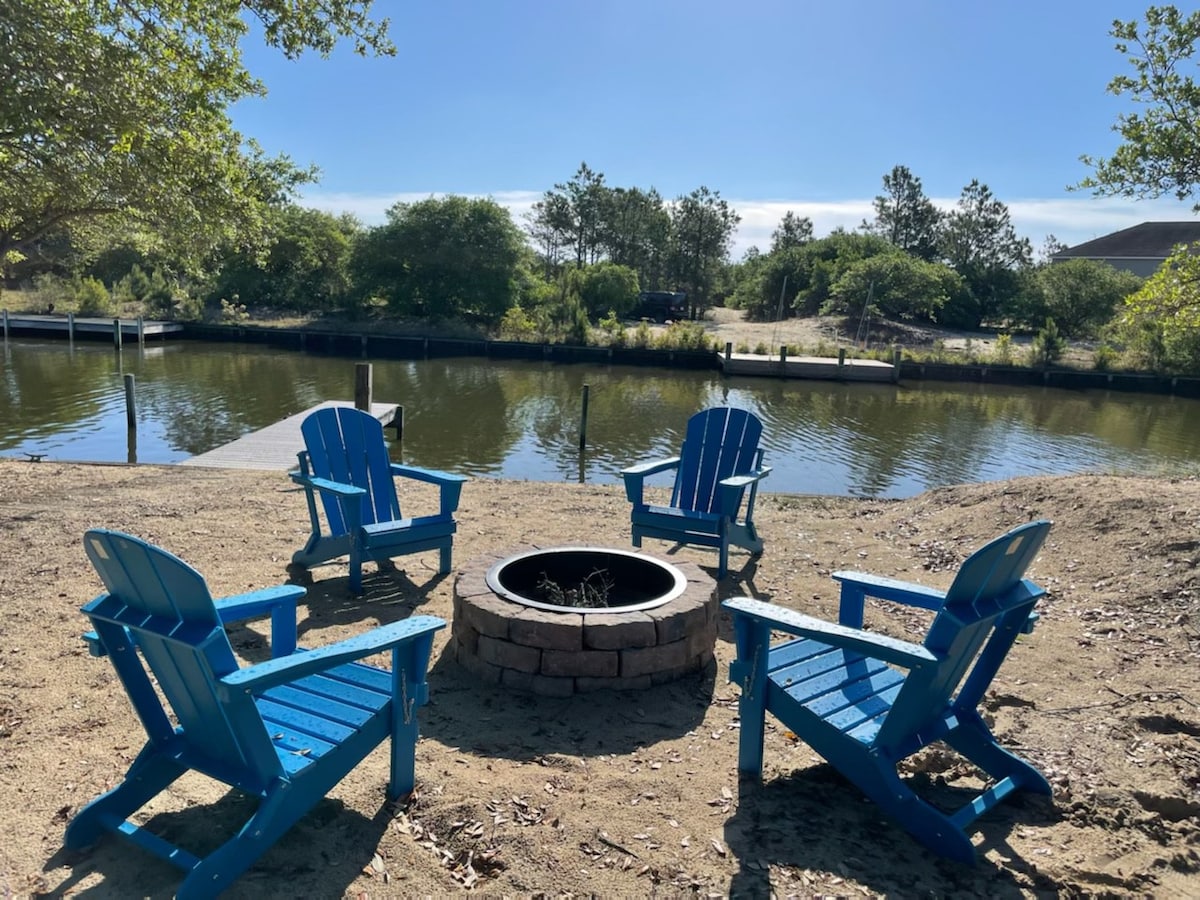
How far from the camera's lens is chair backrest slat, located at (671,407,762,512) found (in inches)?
206

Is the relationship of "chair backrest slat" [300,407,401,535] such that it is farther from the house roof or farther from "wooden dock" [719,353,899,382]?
the house roof

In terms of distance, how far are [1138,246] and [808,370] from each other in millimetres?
28044

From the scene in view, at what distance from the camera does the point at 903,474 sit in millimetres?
12188

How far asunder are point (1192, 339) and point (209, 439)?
25.2 m

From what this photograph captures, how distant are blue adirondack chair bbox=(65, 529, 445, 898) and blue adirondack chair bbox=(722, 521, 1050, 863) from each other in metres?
1.02

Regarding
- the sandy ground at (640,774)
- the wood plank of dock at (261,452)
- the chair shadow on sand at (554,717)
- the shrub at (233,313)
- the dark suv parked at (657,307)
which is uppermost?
the dark suv parked at (657,307)

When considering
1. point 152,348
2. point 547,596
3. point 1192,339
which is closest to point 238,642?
point 547,596

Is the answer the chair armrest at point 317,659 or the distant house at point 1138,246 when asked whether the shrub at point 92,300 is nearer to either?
the chair armrest at point 317,659

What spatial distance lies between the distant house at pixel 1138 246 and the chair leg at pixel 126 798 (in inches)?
1700

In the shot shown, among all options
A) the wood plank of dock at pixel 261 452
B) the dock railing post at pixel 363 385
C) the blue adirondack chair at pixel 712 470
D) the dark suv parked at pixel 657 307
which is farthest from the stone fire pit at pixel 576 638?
the dark suv parked at pixel 657 307

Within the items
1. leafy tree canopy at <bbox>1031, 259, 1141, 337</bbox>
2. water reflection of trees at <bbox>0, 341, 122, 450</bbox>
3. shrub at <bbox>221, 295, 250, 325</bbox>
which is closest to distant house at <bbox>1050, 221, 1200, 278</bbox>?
leafy tree canopy at <bbox>1031, 259, 1141, 337</bbox>

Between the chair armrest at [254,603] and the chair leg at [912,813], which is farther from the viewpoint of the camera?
the chair armrest at [254,603]

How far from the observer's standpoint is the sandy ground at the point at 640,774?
2029 millimetres

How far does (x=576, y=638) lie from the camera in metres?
3.00
